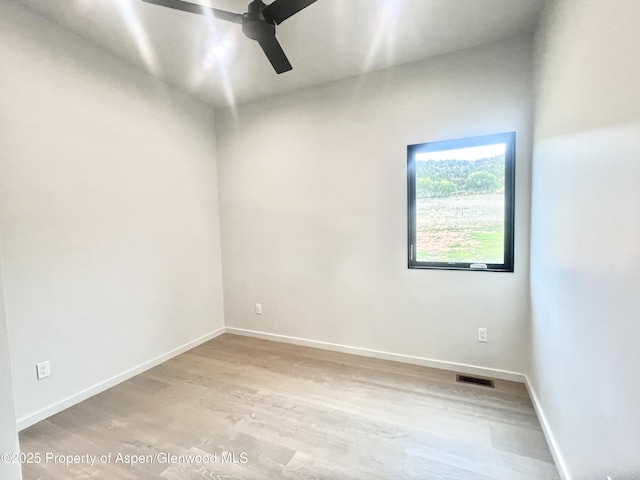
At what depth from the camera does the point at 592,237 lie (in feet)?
3.84

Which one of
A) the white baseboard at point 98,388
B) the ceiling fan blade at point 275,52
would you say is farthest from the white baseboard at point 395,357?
the ceiling fan blade at point 275,52

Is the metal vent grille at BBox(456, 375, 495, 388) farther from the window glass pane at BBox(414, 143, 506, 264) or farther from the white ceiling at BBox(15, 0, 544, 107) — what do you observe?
the white ceiling at BBox(15, 0, 544, 107)

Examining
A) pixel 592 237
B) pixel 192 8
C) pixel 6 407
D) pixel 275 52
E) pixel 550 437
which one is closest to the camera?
pixel 6 407

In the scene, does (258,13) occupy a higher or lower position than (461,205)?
higher

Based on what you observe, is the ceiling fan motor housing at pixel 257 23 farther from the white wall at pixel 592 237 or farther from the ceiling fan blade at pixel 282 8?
the white wall at pixel 592 237


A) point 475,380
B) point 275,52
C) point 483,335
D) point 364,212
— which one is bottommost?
point 475,380

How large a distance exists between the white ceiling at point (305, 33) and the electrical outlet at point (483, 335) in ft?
7.95


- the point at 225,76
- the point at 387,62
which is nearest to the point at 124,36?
the point at 225,76

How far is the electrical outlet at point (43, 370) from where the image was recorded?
195cm

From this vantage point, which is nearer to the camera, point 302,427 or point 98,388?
point 302,427

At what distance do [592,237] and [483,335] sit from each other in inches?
60.1

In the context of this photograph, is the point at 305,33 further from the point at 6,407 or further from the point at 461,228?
the point at 6,407

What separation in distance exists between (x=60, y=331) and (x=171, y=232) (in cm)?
121

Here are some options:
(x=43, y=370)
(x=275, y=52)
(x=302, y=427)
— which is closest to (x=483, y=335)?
(x=302, y=427)
